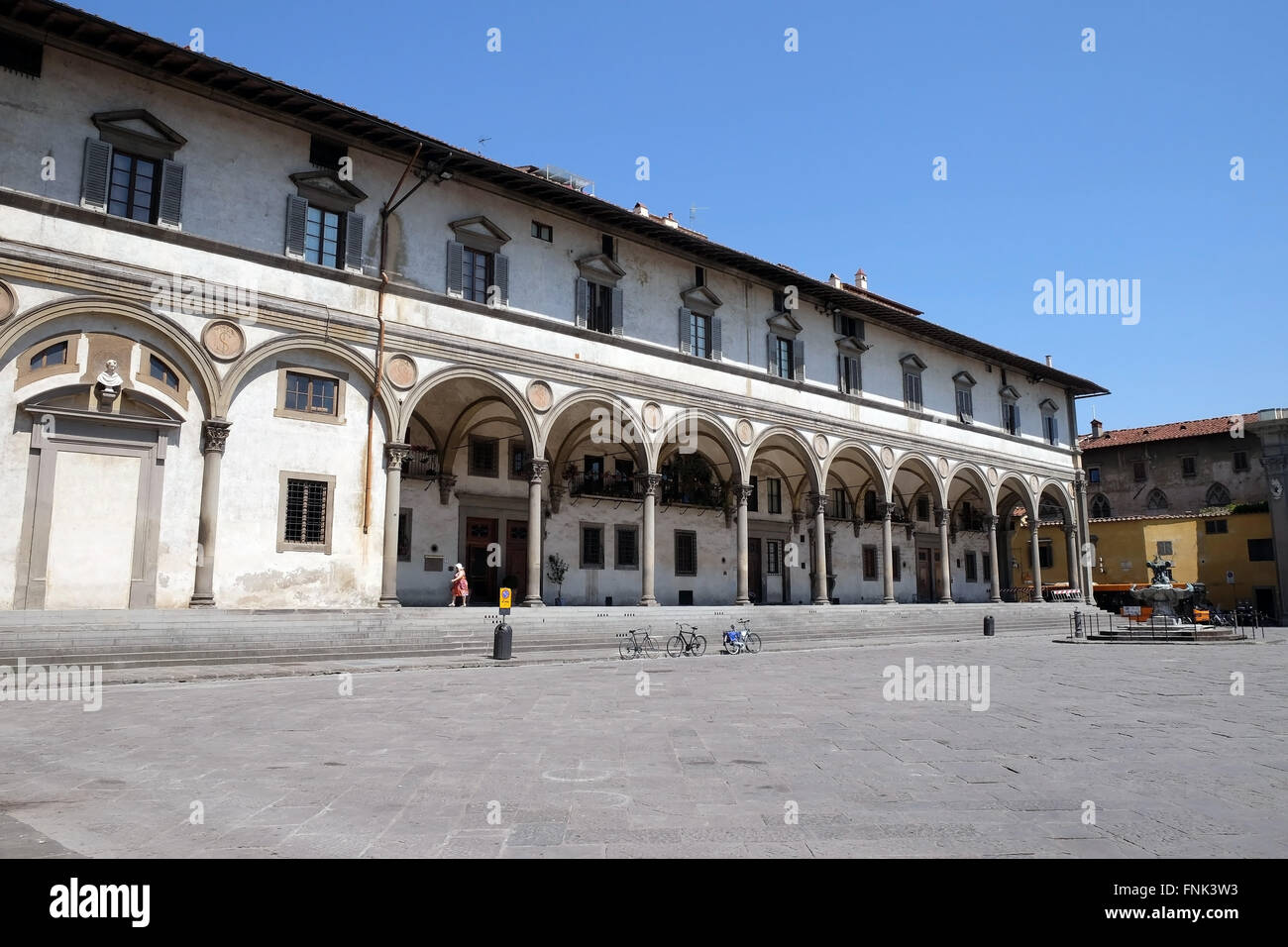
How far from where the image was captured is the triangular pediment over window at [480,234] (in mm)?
20234

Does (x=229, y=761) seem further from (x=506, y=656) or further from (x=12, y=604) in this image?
(x=12, y=604)

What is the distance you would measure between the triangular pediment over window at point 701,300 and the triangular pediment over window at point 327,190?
9.59m

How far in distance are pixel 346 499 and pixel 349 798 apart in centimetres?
1387

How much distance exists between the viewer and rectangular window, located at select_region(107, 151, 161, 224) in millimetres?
16000

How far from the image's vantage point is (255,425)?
17.2 meters

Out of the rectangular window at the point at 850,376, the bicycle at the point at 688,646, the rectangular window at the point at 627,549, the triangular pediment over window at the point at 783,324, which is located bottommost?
the bicycle at the point at 688,646

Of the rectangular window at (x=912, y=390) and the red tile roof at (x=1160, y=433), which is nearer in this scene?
the rectangular window at (x=912, y=390)

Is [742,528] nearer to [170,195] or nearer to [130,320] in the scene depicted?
[130,320]

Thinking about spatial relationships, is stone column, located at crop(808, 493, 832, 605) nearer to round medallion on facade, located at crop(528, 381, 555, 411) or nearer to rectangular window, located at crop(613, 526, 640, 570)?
rectangular window, located at crop(613, 526, 640, 570)

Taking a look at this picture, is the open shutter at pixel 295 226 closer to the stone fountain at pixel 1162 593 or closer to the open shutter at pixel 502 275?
the open shutter at pixel 502 275

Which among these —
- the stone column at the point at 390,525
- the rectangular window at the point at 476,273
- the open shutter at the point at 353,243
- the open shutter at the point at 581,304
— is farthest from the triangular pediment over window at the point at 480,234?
the stone column at the point at 390,525

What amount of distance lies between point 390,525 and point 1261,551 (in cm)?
3993

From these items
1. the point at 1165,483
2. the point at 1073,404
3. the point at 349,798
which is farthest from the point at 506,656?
the point at 1165,483
